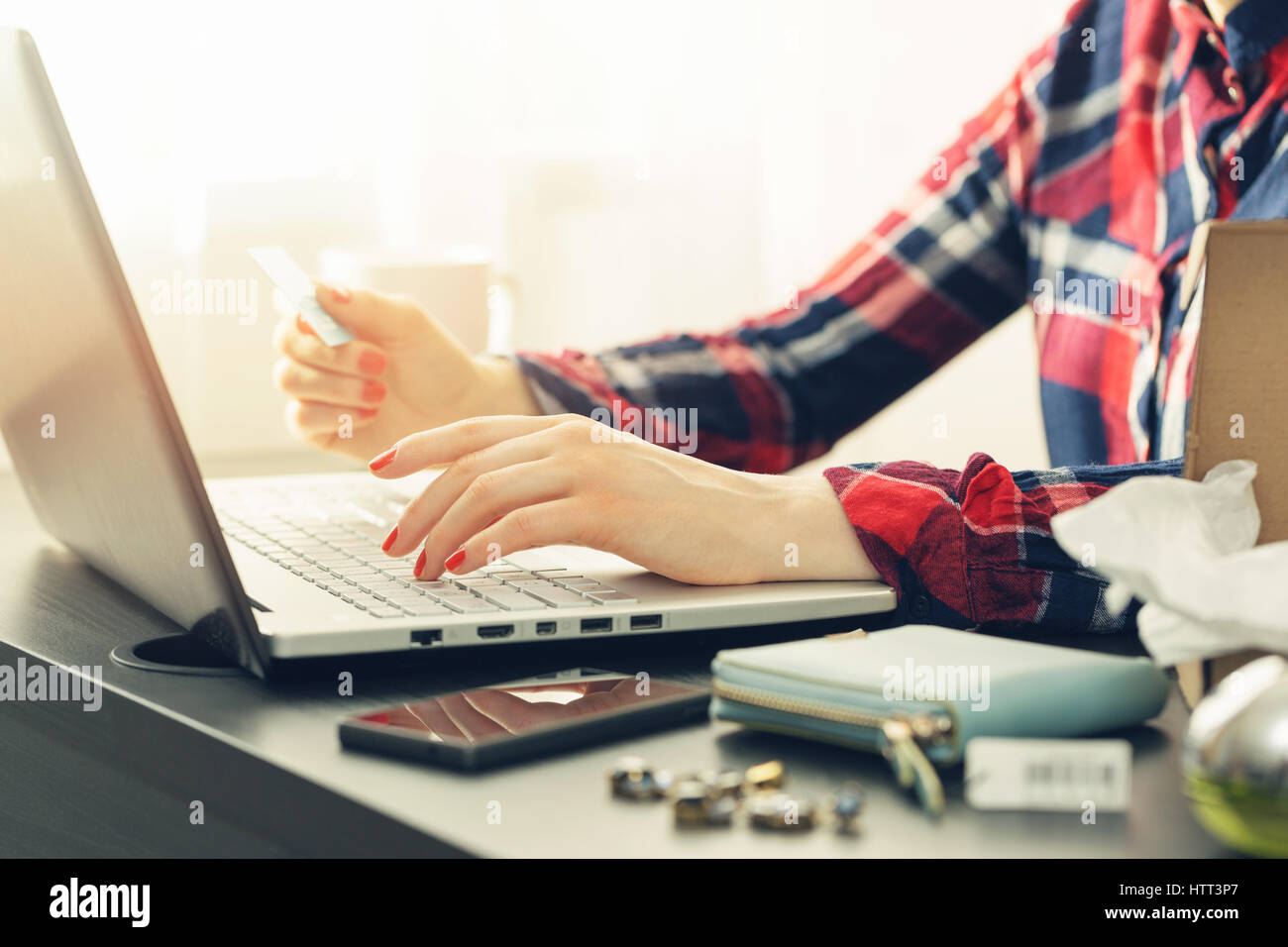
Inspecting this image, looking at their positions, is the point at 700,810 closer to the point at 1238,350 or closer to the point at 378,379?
the point at 1238,350

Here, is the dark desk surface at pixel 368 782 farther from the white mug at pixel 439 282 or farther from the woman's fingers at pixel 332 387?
the white mug at pixel 439 282

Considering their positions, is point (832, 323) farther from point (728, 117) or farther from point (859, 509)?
point (728, 117)

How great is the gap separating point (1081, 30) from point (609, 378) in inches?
18.0

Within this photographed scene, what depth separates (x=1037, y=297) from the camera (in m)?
1.15

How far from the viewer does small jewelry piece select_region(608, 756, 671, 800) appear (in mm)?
418

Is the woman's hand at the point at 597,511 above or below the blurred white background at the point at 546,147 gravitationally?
below

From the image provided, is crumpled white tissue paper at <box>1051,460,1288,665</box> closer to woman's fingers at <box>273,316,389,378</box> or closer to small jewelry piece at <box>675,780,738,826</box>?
small jewelry piece at <box>675,780,738,826</box>

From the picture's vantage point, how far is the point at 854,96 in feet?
5.88

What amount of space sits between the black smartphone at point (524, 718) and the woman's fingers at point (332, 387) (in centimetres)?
52

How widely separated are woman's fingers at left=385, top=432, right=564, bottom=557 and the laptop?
0.02 meters

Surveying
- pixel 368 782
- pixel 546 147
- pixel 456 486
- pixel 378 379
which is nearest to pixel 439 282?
pixel 378 379

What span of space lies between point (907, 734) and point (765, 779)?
0.04 metres

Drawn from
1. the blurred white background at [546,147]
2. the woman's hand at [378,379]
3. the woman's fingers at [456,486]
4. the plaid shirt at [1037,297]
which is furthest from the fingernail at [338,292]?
the blurred white background at [546,147]

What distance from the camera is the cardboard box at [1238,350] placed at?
0.49 meters
